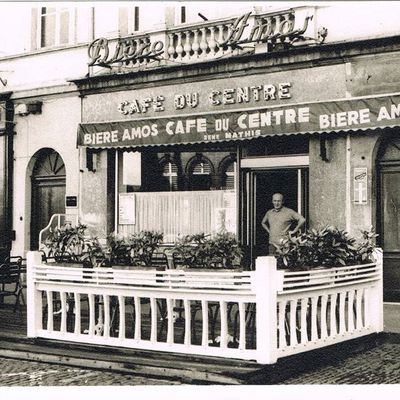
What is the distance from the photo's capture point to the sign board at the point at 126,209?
1544cm

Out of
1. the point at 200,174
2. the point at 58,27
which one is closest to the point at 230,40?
the point at 200,174

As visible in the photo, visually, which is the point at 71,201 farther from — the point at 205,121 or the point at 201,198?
the point at 205,121

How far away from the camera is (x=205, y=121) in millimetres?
13727

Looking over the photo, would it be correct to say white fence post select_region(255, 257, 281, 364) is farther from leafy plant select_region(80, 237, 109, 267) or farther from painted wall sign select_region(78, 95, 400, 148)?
painted wall sign select_region(78, 95, 400, 148)

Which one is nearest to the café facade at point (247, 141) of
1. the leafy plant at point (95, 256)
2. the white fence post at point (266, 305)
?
the leafy plant at point (95, 256)

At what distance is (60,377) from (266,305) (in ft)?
7.30

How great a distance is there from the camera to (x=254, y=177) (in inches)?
553

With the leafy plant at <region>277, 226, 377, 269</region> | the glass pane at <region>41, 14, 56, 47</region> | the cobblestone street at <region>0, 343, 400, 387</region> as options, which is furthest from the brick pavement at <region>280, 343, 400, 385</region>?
the glass pane at <region>41, 14, 56, 47</region>

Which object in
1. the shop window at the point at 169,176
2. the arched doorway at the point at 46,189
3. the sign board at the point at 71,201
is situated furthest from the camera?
the arched doorway at the point at 46,189

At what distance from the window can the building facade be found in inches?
1.2

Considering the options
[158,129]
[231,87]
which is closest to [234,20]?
[231,87]

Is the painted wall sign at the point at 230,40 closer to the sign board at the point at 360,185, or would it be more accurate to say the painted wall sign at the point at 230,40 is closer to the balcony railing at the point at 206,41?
the balcony railing at the point at 206,41

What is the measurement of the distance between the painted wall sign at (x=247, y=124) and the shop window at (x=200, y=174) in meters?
0.81

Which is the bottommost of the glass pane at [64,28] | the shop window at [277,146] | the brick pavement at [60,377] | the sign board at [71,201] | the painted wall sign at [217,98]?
the brick pavement at [60,377]
